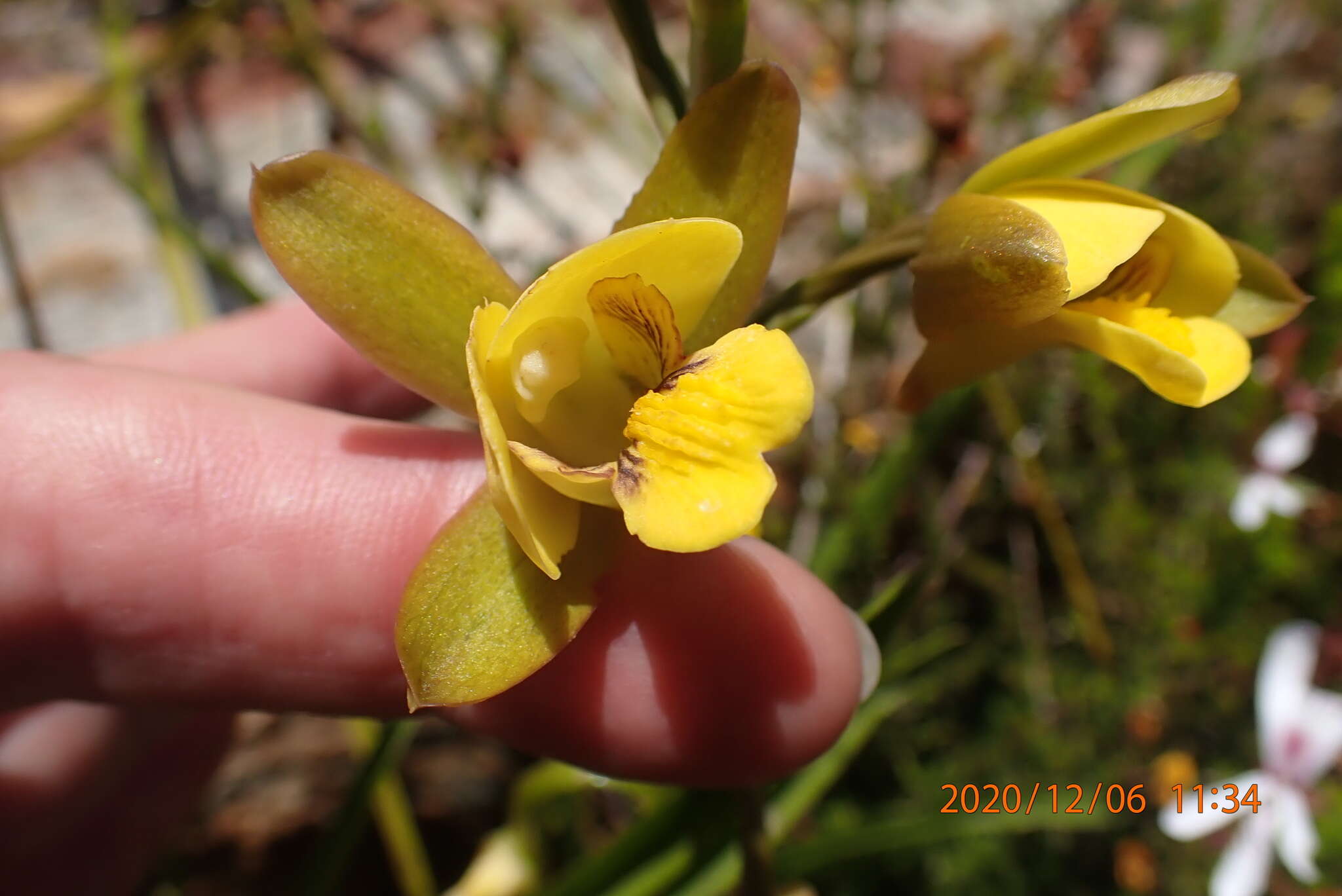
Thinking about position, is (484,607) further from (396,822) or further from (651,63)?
(396,822)

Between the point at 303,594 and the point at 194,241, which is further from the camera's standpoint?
the point at 194,241

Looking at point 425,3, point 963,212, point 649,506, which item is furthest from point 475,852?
point 425,3

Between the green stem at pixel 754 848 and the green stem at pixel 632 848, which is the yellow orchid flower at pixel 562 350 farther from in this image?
the green stem at pixel 632 848

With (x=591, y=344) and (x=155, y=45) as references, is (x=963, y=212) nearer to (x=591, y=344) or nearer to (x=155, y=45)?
(x=591, y=344)

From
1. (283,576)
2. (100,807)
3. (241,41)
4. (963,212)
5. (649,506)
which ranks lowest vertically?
(100,807)

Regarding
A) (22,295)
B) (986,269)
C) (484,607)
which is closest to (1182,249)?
(986,269)
